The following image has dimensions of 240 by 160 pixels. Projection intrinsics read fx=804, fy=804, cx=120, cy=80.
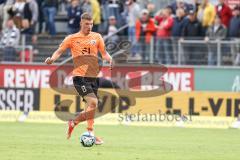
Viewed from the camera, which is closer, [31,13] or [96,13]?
[96,13]

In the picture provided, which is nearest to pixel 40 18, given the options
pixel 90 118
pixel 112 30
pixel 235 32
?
pixel 112 30

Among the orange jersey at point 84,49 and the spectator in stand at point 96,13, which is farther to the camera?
the spectator in stand at point 96,13

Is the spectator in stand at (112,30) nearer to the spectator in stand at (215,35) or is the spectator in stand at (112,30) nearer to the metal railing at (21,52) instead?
the metal railing at (21,52)

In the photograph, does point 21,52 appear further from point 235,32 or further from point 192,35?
point 235,32

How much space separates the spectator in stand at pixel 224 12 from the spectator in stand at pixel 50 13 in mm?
6030

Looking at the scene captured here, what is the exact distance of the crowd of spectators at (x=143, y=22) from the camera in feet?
87.2

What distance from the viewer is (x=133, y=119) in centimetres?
2325

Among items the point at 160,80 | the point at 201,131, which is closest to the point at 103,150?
the point at 201,131

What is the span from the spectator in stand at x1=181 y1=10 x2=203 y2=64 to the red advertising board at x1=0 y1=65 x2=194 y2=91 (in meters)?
0.38

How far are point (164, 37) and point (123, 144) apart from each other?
11064 mm

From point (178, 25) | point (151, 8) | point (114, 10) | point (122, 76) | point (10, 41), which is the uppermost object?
point (151, 8)

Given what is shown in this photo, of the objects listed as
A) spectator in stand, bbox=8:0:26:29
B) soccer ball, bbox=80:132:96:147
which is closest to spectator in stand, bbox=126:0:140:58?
spectator in stand, bbox=8:0:26:29

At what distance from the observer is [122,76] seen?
27000 millimetres

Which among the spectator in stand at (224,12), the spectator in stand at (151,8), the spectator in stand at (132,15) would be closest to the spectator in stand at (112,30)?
the spectator in stand at (132,15)
